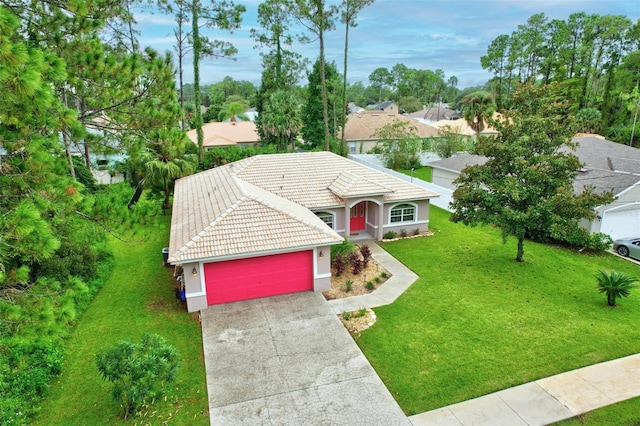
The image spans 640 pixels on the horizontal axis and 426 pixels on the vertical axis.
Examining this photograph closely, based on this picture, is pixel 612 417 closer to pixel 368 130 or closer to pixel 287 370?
pixel 287 370

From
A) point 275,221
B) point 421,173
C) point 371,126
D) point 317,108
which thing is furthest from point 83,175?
point 371,126

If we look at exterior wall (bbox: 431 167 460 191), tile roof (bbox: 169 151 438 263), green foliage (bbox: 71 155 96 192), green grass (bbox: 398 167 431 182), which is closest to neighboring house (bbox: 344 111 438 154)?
green grass (bbox: 398 167 431 182)

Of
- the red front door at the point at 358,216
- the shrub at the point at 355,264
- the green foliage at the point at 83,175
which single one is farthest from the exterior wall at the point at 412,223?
the green foliage at the point at 83,175

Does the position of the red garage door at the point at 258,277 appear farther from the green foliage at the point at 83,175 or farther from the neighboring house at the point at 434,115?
the neighboring house at the point at 434,115

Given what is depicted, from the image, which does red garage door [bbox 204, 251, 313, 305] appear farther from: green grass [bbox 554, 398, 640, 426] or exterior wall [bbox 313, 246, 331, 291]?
green grass [bbox 554, 398, 640, 426]

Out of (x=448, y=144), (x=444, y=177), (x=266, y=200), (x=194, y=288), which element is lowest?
(x=194, y=288)

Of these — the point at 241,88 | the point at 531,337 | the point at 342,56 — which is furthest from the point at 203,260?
the point at 241,88
